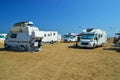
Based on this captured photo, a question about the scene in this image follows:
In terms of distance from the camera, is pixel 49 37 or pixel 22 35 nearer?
pixel 22 35

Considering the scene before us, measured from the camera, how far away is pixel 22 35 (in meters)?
18.7

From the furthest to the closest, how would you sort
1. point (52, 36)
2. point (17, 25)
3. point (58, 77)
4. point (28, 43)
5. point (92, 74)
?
point (52, 36), point (17, 25), point (28, 43), point (92, 74), point (58, 77)

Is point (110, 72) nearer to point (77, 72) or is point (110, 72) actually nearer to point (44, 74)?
point (77, 72)

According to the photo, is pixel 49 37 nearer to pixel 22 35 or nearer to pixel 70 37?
pixel 70 37

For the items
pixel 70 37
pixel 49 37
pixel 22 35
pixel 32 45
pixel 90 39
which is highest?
pixel 70 37

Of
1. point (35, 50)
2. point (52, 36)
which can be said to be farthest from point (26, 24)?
point (52, 36)

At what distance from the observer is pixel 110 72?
9.43 m

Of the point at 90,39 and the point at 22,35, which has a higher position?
the point at 22,35

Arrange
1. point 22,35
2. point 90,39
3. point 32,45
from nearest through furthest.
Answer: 1. point 32,45
2. point 22,35
3. point 90,39

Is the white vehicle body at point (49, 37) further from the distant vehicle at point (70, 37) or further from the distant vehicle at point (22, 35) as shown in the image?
the distant vehicle at point (22, 35)

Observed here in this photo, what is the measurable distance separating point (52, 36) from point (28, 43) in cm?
1597

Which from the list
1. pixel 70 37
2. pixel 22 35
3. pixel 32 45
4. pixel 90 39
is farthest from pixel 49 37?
pixel 32 45

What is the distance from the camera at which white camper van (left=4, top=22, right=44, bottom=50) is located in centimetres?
1825

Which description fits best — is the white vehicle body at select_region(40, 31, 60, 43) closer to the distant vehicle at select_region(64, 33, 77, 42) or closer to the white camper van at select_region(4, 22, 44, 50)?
the distant vehicle at select_region(64, 33, 77, 42)
